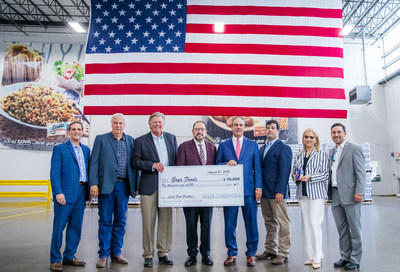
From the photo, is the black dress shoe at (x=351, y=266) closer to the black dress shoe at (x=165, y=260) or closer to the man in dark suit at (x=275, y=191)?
the man in dark suit at (x=275, y=191)

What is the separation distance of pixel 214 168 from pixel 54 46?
13971 mm

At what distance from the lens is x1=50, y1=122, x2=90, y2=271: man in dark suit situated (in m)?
3.21

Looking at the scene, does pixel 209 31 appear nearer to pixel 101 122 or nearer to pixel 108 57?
pixel 108 57

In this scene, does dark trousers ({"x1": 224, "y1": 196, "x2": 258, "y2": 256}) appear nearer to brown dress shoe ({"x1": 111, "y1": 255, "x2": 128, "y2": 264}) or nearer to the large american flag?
brown dress shoe ({"x1": 111, "y1": 255, "x2": 128, "y2": 264})

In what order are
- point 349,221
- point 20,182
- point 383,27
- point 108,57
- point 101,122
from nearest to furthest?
point 349,221, point 108,57, point 20,182, point 101,122, point 383,27

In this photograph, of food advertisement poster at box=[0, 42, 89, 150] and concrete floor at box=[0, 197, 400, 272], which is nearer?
Result: concrete floor at box=[0, 197, 400, 272]

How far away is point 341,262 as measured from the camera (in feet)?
10.8

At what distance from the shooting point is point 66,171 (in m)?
3.31

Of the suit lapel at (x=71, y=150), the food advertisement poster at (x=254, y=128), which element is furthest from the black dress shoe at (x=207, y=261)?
the food advertisement poster at (x=254, y=128)

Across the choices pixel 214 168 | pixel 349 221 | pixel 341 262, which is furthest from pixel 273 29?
pixel 341 262

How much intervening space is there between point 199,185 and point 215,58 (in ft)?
6.40

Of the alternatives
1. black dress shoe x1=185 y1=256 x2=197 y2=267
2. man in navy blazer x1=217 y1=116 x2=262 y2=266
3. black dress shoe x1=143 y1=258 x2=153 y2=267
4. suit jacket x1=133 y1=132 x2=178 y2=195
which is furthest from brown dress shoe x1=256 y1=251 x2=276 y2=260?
suit jacket x1=133 y1=132 x2=178 y2=195

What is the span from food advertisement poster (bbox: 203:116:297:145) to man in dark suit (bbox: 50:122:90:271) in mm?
10291

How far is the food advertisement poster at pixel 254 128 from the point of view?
13.6 meters
